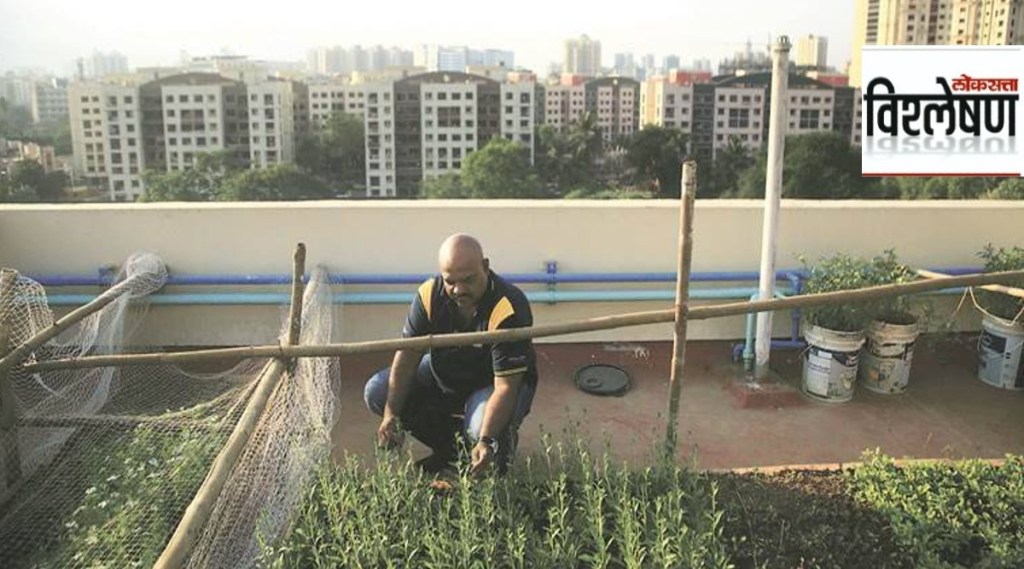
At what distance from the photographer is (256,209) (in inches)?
206

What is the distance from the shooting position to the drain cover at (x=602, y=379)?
4852 mm

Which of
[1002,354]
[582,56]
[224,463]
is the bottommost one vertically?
[1002,354]

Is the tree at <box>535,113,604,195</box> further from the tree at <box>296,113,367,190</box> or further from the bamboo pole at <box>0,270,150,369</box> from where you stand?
the bamboo pole at <box>0,270,150,369</box>

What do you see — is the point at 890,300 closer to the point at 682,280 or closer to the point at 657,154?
the point at 682,280

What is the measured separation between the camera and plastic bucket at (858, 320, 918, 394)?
15.5 ft

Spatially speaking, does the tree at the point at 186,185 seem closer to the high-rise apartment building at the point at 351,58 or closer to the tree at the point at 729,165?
the tree at the point at 729,165

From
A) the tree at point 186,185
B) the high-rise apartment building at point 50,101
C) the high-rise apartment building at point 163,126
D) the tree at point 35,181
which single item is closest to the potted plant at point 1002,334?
the tree at point 35,181

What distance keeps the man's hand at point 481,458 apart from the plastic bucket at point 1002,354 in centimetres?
343

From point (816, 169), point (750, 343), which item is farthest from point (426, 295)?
point (816, 169)

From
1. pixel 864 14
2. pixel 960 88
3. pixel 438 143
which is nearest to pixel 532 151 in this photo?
pixel 438 143

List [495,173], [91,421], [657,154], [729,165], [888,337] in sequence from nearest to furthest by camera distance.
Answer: [91,421]
[888,337]
[495,173]
[729,165]
[657,154]

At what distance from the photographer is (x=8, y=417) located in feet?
11.6

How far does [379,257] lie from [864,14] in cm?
8025

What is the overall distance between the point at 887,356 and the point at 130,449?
12.9 feet
